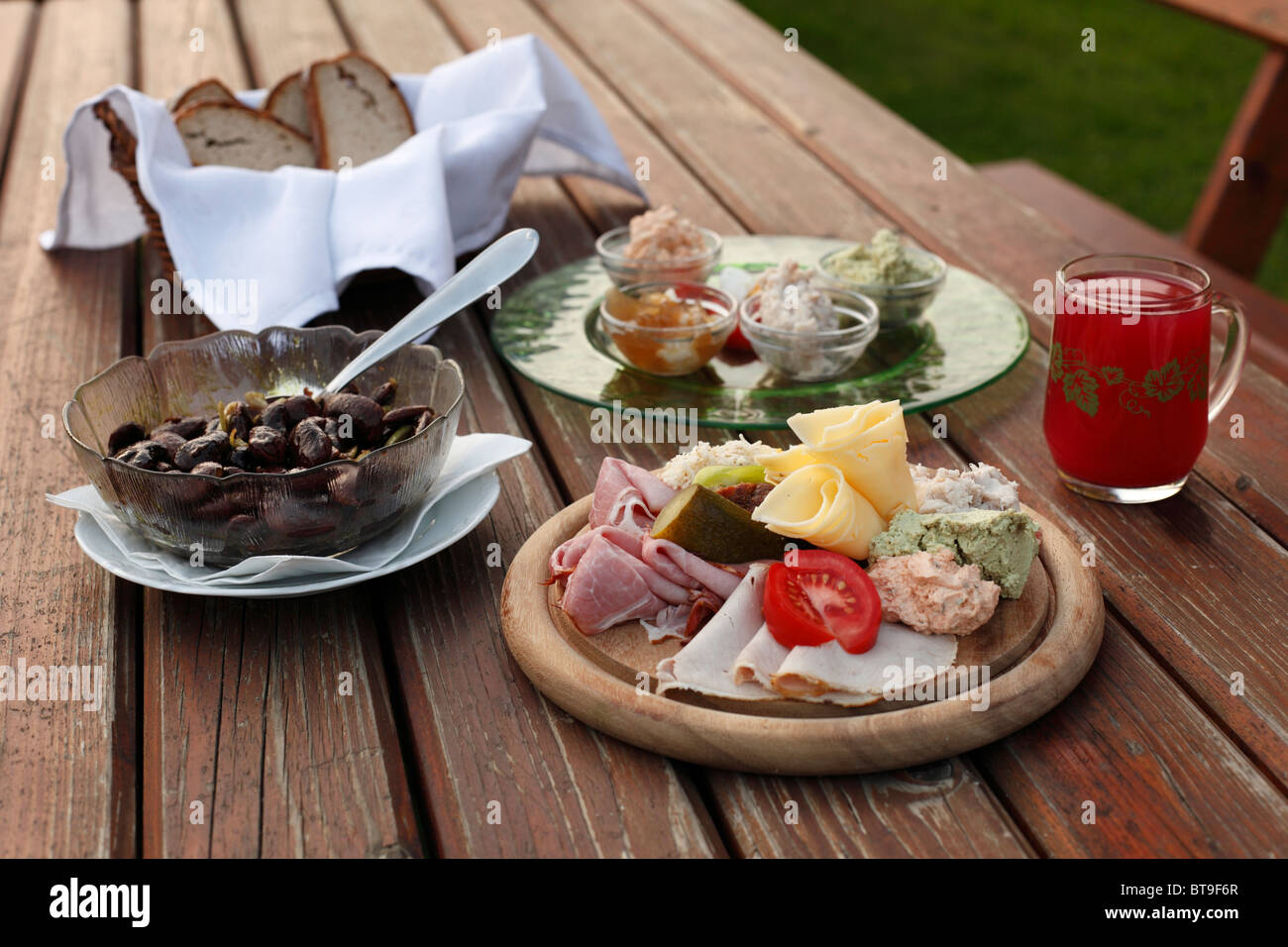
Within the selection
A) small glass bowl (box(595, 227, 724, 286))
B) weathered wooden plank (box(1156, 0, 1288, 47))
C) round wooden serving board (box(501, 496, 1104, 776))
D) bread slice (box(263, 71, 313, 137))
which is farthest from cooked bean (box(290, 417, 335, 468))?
weathered wooden plank (box(1156, 0, 1288, 47))

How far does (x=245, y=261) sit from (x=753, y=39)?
1919 millimetres

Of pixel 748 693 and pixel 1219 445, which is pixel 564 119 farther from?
pixel 748 693

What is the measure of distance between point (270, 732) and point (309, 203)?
1.11 m

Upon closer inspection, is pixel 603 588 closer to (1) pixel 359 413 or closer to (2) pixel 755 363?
(1) pixel 359 413

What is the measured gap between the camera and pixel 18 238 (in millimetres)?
2330

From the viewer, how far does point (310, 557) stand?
1164 millimetres

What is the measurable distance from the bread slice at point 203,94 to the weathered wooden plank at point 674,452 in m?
0.56

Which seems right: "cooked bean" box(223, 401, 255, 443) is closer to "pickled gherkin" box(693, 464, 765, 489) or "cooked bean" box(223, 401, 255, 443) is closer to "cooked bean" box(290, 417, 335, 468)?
"cooked bean" box(290, 417, 335, 468)

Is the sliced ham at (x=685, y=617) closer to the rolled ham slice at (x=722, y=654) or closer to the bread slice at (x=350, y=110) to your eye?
the rolled ham slice at (x=722, y=654)

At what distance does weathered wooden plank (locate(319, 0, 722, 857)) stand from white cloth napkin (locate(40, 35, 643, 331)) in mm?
630

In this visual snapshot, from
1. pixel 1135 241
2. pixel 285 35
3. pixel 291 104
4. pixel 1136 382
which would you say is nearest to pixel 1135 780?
pixel 1136 382
